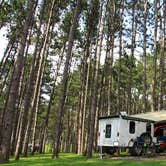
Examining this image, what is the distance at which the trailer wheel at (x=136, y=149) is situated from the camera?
21078mm

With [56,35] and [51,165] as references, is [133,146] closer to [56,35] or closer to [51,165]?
[51,165]

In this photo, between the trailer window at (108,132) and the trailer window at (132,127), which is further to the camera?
the trailer window at (108,132)

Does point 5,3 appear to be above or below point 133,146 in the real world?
above

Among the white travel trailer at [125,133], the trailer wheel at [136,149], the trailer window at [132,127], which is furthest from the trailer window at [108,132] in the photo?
the trailer wheel at [136,149]

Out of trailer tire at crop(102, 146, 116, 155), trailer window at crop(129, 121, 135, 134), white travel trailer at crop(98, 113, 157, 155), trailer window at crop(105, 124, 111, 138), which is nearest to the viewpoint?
white travel trailer at crop(98, 113, 157, 155)

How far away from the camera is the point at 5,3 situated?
32.9m

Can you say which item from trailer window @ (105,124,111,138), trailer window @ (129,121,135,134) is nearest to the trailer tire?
trailer window @ (105,124,111,138)

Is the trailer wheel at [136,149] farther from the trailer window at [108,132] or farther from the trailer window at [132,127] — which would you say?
the trailer window at [108,132]

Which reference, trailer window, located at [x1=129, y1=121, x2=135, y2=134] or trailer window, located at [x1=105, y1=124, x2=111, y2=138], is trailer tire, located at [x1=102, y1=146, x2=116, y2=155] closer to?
trailer window, located at [x1=105, y1=124, x2=111, y2=138]

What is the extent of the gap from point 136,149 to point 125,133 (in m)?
1.37

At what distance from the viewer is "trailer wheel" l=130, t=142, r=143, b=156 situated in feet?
69.2

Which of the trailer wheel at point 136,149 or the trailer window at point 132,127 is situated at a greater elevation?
the trailer window at point 132,127

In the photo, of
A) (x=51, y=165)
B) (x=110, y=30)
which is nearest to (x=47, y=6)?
(x=110, y=30)

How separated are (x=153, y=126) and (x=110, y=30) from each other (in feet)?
43.4
